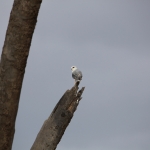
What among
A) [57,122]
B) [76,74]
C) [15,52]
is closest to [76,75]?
[76,74]

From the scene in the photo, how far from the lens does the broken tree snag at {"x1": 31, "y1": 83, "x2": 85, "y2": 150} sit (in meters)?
8.59

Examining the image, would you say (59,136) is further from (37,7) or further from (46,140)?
(37,7)

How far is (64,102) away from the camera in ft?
30.5

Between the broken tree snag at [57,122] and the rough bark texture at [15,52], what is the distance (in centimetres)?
277

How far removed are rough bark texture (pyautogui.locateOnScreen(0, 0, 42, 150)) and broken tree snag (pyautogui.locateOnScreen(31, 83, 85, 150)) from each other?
277 centimetres

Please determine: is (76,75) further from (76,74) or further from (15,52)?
(15,52)

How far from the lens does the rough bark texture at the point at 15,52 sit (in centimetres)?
566

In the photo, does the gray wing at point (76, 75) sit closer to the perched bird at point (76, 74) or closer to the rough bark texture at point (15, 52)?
the perched bird at point (76, 74)

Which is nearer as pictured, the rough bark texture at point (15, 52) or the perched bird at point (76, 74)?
the rough bark texture at point (15, 52)

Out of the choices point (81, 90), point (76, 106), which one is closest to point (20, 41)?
point (76, 106)

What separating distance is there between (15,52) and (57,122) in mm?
3376

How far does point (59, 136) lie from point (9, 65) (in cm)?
340

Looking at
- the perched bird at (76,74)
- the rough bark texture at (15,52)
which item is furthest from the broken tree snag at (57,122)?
the perched bird at (76,74)

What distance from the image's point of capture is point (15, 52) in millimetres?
5711
